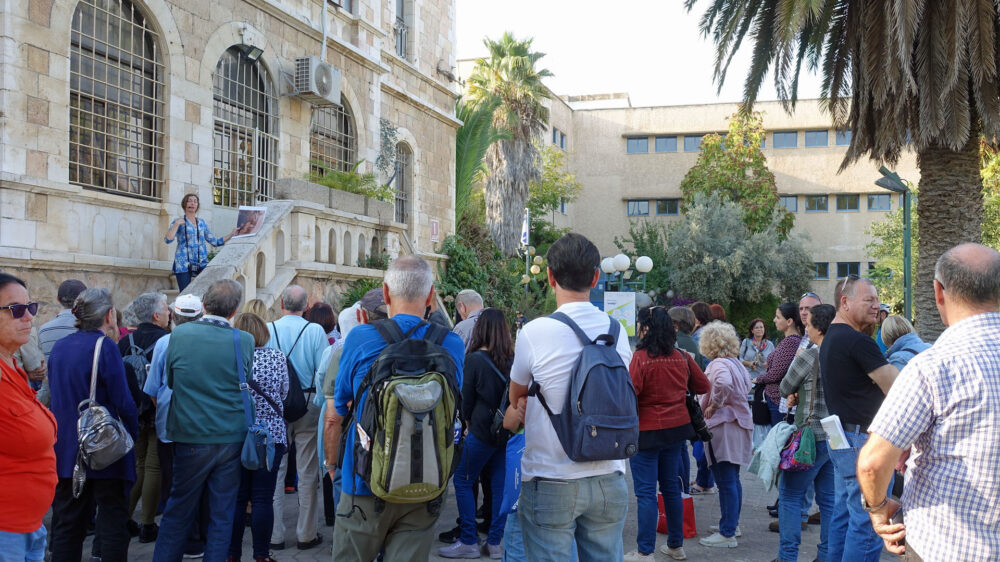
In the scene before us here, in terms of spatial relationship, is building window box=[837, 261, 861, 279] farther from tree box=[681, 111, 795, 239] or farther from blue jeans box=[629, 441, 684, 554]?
blue jeans box=[629, 441, 684, 554]

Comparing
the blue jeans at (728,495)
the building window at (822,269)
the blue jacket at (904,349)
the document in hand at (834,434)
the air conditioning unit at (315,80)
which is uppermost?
the air conditioning unit at (315,80)

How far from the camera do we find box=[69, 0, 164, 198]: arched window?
32.4ft

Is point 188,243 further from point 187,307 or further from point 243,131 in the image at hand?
point 187,307

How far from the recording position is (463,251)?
18.8 metres

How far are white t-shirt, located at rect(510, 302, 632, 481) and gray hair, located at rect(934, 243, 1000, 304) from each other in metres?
1.37

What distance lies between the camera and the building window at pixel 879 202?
139ft

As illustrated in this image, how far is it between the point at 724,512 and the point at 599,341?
350 cm

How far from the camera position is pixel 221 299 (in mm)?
4637

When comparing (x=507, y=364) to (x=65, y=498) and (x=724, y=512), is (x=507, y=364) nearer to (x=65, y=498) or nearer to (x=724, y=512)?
(x=724, y=512)

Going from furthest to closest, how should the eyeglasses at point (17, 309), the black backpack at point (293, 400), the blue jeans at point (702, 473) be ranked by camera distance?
the blue jeans at point (702, 473)
the black backpack at point (293, 400)
the eyeglasses at point (17, 309)

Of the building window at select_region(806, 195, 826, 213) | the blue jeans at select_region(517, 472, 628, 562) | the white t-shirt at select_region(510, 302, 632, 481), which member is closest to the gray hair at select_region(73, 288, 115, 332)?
the white t-shirt at select_region(510, 302, 632, 481)

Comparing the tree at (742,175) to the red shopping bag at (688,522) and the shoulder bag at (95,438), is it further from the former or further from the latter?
the shoulder bag at (95,438)

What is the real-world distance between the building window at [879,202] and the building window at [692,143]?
10170 mm

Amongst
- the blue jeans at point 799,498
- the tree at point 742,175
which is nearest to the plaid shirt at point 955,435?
the blue jeans at point 799,498
